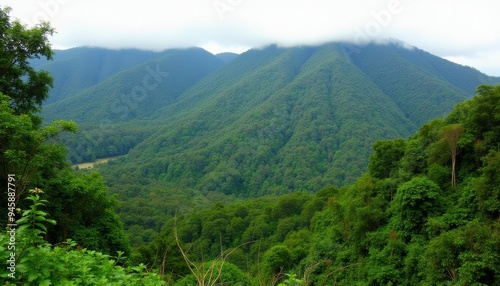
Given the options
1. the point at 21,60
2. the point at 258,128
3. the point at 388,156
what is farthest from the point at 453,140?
the point at 258,128

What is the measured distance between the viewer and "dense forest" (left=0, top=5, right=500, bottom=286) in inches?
297

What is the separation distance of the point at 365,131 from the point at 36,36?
4193 inches

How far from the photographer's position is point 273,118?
11900 cm

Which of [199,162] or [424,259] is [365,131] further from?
[424,259]

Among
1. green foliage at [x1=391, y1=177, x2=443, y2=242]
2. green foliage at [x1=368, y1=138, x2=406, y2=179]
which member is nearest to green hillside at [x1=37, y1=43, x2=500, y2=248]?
green foliage at [x1=368, y1=138, x2=406, y2=179]

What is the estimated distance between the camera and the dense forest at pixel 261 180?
7.54 meters

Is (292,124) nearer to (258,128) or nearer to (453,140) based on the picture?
(258,128)

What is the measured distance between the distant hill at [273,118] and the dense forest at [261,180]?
71 cm

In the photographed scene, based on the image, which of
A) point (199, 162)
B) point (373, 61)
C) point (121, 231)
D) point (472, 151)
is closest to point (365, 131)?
point (199, 162)

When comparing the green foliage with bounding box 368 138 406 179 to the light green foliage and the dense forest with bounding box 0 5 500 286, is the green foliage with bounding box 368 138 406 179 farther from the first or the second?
the light green foliage

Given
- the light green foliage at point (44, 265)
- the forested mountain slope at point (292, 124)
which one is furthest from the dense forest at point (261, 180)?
Result: the forested mountain slope at point (292, 124)

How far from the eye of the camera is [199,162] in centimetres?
10162

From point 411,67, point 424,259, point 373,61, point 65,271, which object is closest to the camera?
point 65,271

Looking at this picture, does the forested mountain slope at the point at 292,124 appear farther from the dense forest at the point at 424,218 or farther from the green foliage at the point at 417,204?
the green foliage at the point at 417,204
